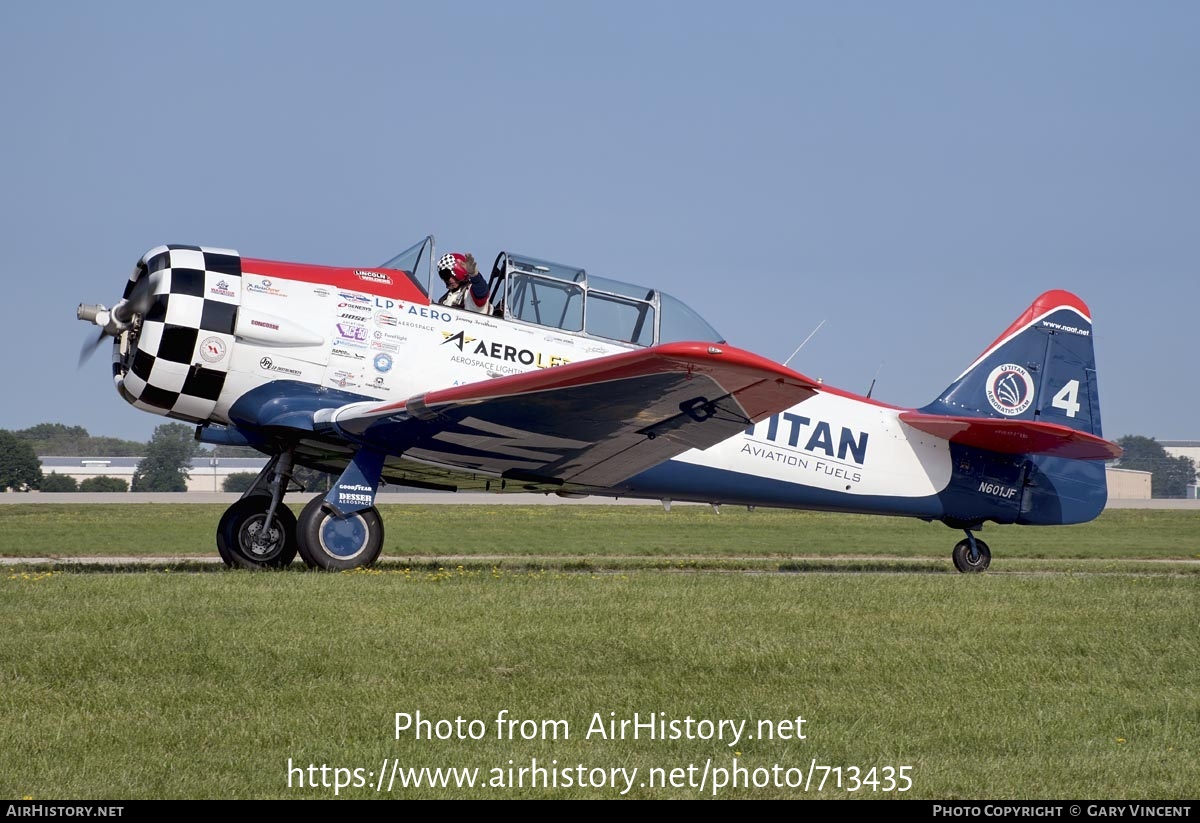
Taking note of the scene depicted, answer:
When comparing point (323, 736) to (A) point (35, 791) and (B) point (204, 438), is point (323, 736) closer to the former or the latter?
(A) point (35, 791)

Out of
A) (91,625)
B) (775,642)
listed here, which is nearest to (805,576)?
(775,642)

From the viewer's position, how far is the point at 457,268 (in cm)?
1253

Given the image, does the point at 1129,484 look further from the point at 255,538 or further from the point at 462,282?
the point at 255,538

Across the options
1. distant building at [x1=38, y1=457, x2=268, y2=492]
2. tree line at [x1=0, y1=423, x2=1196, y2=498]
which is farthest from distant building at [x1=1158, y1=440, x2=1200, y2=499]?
distant building at [x1=38, y1=457, x2=268, y2=492]

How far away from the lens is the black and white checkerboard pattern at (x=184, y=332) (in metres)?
11.6

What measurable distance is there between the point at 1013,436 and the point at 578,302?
5.45m

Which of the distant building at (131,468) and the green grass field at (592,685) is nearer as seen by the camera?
the green grass field at (592,685)

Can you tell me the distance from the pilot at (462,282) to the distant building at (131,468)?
8732cm

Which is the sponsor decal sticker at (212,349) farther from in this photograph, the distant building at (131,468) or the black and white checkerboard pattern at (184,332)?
the distant building at (131,468)

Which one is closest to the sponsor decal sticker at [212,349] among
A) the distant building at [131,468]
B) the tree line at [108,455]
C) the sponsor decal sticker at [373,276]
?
the sponsor decal sticker at [373,276]

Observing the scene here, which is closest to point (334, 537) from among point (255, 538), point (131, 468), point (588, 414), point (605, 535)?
point (255, 538)

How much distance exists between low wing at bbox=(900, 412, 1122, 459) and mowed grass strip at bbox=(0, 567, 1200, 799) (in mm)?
3884

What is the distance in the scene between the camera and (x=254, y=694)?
6352 mm

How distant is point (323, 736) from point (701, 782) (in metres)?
1.73
